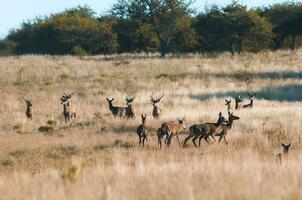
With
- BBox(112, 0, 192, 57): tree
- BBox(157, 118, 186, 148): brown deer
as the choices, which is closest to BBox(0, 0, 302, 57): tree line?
BBox(112, 0, 192, 57): tree

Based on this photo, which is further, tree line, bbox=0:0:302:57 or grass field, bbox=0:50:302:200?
tree line, bbox=0:0:302:57

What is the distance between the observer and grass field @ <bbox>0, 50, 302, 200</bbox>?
30.8 feet

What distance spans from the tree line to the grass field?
22.6 ft

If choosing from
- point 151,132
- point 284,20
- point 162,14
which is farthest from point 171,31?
point 151,132

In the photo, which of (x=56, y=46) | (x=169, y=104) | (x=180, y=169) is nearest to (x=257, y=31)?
(x=56, y=46)

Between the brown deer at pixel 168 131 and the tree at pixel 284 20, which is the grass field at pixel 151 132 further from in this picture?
the tree at pixel 284 20

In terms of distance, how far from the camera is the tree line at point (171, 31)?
210 ft

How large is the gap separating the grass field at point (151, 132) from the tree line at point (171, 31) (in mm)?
A: 6887

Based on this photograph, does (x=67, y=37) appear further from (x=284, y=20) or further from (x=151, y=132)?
(x=151, y=132)

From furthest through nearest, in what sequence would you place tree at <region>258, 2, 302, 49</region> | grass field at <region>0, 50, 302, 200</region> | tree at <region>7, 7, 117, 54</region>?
tree at <region>7, 7, 117, 54</region>, tree at <region>258, 2, 302, 49</region>, grass field at <region>0, 50, 302, 200</region>

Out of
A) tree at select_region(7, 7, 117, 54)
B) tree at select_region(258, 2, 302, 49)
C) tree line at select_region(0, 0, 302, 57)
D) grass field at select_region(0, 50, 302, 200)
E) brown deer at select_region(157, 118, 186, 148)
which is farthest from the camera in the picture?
tree at select_region(7, 7, 117, 54)

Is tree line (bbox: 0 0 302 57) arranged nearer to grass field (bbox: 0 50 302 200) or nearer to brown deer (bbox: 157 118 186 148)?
grass field (bbox: 0 50 302 200)

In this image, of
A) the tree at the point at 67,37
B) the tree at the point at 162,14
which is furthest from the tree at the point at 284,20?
the tree at the point at 67,37

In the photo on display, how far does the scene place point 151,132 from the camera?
21.5 metres
